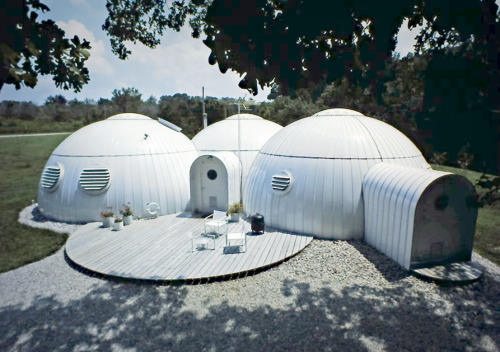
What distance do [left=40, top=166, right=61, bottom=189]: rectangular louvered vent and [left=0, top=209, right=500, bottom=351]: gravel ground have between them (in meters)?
5.16

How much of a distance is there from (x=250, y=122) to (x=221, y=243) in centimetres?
983

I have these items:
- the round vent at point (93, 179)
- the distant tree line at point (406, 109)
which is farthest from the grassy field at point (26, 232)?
the distant tree line at point (406, 109)

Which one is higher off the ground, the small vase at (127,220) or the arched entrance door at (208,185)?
the arched entrance door at (208,185)

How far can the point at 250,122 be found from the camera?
1822 centimetres

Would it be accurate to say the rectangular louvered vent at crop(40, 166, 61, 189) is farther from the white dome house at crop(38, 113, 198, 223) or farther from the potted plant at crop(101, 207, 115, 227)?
the potted plant at crop(101, 207, 115, 227)

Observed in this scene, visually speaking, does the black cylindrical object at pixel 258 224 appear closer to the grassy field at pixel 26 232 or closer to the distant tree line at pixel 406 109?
the distant tree line at pixel 406 109

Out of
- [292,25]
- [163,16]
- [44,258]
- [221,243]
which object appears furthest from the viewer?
[221,243]

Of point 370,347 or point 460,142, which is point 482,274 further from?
point 460,142

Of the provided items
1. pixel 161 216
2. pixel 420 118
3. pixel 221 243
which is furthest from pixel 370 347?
pixel 420 118

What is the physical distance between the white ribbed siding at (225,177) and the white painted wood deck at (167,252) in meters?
1.78

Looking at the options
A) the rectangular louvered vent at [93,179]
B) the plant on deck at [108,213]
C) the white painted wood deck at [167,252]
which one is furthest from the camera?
the rectangular louvered vent at [93,179]

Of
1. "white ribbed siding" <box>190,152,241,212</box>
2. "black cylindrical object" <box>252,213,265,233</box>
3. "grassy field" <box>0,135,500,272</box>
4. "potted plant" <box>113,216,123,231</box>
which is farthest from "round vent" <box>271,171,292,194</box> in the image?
"grassy field" <box>0,135,500,272</box>

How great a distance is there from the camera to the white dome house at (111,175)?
12.7 metres

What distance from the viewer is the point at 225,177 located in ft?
44.1
